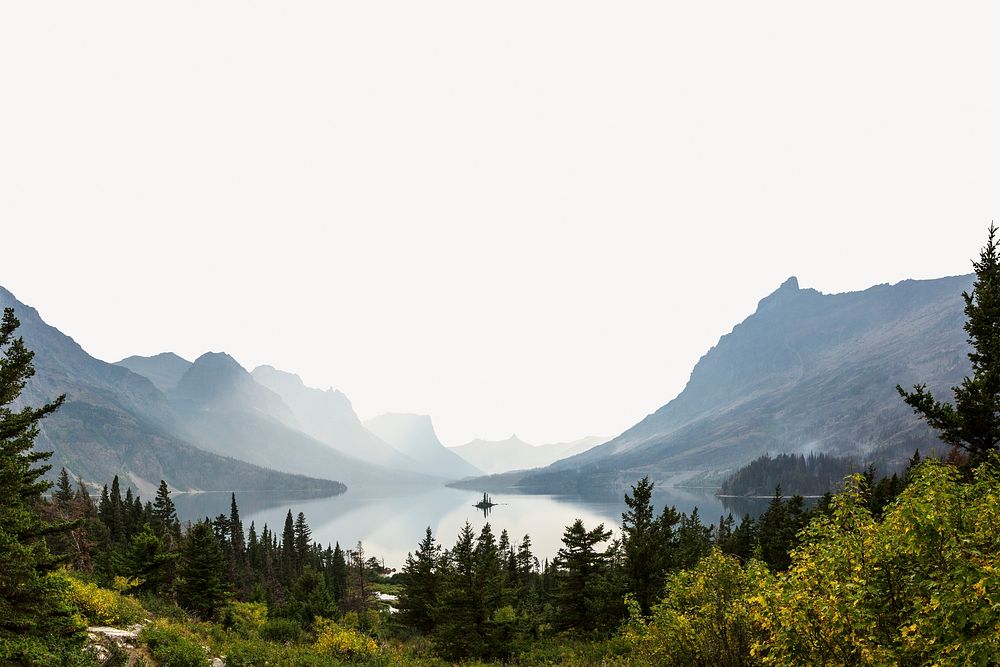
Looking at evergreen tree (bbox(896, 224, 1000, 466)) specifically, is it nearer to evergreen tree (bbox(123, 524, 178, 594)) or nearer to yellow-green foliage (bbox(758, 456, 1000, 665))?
yellow-green foliage (bbox(758, 456, 1000, 665))

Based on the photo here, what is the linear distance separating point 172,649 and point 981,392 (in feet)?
107

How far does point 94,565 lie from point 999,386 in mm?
68840

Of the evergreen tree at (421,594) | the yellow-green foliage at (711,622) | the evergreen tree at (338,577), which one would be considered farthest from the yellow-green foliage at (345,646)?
the evergreen tree at (338,577)

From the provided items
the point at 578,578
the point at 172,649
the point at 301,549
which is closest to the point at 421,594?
the point at 578,578

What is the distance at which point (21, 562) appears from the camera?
44.3ft

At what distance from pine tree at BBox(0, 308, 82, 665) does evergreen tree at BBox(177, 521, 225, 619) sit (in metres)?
19.4

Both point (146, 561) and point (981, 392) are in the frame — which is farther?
point (146, 561)

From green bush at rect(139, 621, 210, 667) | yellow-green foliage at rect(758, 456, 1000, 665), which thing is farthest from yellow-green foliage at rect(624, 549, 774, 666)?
green bush at rect(139, 621, 210, 667)

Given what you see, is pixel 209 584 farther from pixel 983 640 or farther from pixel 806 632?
pixel 983 640

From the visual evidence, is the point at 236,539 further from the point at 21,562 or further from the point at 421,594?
the point at 21,562

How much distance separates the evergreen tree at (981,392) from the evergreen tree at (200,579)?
135 ft

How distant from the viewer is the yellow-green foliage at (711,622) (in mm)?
13477

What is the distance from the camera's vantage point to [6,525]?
14602 mm

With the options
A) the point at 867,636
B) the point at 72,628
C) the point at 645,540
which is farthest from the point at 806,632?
the point at 645,540
